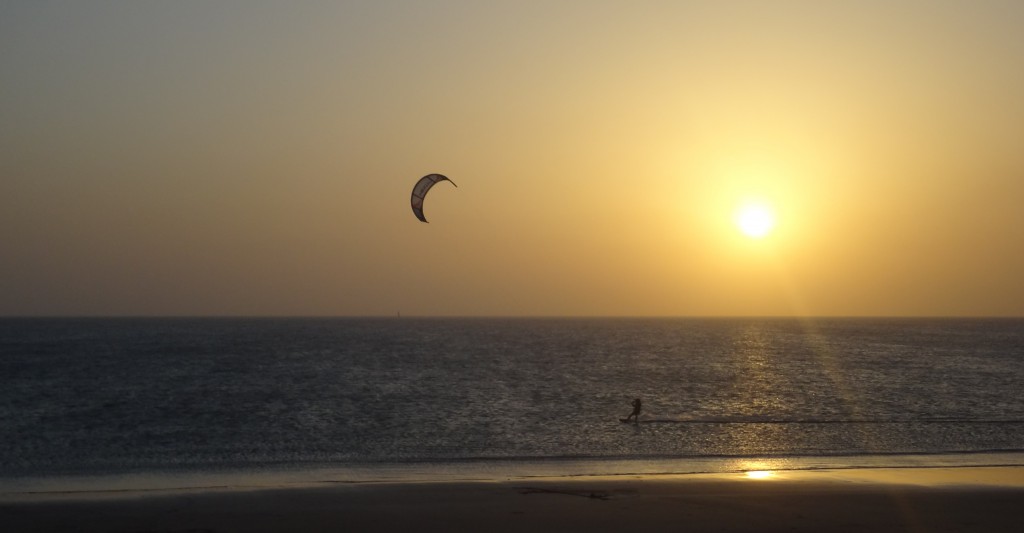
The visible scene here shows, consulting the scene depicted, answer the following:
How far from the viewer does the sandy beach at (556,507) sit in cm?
1416

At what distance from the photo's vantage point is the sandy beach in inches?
558

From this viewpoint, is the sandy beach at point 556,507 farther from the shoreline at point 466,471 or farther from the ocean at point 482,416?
the ocean at point 482,416

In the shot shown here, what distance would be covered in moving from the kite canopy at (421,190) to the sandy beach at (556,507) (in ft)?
23.7

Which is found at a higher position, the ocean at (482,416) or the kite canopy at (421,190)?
the kite canopy at (421,190)

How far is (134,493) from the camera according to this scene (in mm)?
17391

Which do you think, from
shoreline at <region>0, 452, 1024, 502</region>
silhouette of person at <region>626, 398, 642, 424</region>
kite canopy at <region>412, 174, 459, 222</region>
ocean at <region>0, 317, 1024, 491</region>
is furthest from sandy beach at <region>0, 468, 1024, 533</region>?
silhouette of person at <region>626, 398, 642, 424</region>

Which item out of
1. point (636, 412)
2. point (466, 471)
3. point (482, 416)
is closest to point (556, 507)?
point (466, 471)

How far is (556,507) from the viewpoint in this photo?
15.5m

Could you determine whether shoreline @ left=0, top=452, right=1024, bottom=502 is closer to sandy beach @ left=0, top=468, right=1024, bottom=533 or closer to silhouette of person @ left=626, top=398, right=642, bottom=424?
sandy beach @ left=0, top=468, right=1024, bottom=533

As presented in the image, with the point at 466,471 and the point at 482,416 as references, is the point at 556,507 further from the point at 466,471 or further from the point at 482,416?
the point at 482,416

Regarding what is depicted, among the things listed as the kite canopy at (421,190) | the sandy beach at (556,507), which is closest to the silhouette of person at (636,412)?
the kite canopy at (421,190)

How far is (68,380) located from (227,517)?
42184mm

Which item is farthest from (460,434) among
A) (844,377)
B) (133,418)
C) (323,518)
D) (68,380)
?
(844,377)

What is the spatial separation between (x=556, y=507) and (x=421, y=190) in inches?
405
